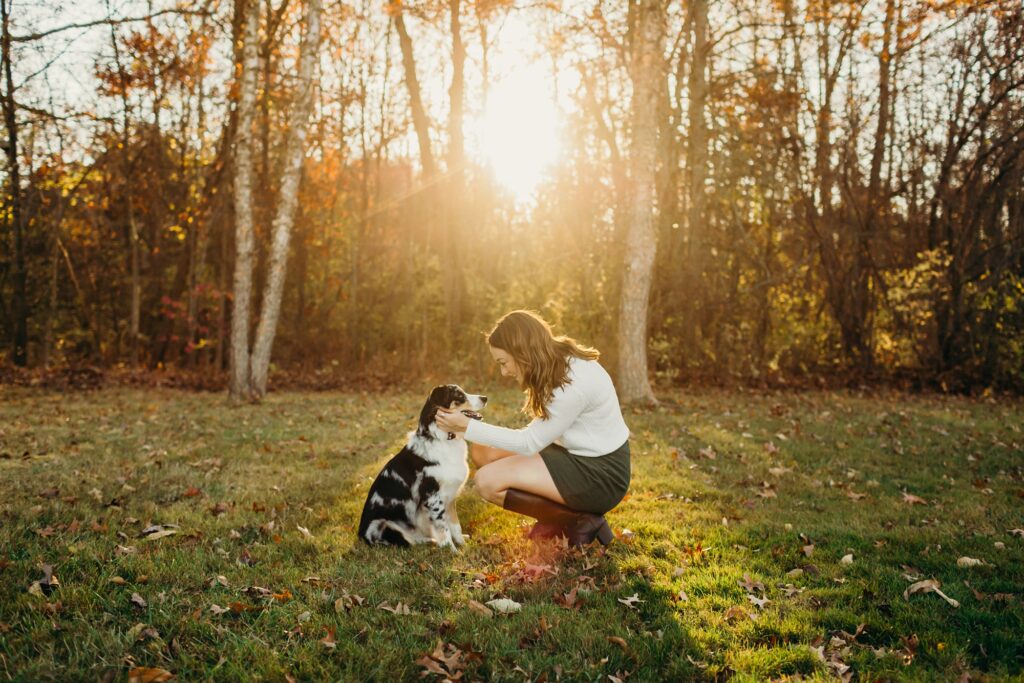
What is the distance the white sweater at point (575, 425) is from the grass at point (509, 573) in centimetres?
71

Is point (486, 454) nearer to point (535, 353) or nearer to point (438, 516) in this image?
point (438, 516)

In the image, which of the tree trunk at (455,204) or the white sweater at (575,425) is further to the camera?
the tree trunk at (455,204)

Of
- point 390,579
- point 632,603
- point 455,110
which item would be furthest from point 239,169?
point 632,603

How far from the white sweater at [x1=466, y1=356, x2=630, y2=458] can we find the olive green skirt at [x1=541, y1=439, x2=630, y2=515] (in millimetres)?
69

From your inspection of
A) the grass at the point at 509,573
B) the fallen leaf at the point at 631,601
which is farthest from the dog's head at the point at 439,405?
the fallen leaf at the point at 631,601

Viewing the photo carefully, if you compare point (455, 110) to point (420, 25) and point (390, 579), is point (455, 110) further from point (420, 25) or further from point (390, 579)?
point (390, 579)

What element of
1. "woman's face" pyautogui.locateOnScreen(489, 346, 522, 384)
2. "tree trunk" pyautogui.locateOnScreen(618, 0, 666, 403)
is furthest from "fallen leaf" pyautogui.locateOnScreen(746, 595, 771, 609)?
"tree trunk" pyautogui.locateOnScreen(618, 0, 666, 403)

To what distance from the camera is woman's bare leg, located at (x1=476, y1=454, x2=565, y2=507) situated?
481 centimetres

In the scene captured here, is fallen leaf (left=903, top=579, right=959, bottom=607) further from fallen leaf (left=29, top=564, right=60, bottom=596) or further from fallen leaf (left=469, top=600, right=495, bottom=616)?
fallen leaf (left=29, top=564, right=60, bottom=596)

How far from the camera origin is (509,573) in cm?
446

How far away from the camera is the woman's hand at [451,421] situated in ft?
15.9

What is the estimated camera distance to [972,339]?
48.6 ft

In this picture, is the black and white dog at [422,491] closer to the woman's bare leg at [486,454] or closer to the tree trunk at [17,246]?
the woman's bare leg at [486,454]

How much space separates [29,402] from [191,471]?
22.3ft
